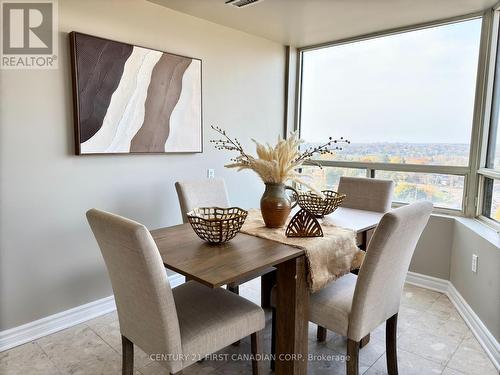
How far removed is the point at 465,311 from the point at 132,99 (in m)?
2.91

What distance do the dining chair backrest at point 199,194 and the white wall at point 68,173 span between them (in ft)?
1.63

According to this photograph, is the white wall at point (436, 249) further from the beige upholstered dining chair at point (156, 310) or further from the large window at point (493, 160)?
the beige upholstered dining chair at point (156, 310)

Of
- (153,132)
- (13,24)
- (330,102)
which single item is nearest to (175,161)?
(153,132)

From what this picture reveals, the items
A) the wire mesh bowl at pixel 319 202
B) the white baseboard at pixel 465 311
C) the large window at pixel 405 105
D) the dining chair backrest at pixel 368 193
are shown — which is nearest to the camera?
the white baseboard at pixel 465 311

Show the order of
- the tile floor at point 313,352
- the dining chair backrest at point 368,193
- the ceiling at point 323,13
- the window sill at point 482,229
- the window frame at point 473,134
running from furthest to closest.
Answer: the window frame at point 473,134 < the ceiling at point 323,13 < the dining chair backrest at point 368,193 < the window sill at point 482,229 < the tile floor at point 313,352

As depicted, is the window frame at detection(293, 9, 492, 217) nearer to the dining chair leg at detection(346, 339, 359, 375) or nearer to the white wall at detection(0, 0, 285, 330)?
the white wall at detection(0, 0, 285, 330)

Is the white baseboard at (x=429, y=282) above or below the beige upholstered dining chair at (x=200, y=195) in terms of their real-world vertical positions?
below

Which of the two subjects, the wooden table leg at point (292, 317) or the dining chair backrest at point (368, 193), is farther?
the dining chair backrest at point (368, 193)

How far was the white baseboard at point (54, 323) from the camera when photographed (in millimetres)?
2199

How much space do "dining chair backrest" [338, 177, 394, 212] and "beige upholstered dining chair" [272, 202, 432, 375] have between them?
0.84m

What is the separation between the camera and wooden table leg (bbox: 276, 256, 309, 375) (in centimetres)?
164

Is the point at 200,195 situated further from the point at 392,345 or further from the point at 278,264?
the point at 392,345

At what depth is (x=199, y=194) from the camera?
254 cm

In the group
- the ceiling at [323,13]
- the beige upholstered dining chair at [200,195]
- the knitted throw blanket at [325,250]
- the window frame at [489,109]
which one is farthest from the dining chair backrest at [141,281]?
the window frame at [489,109]
